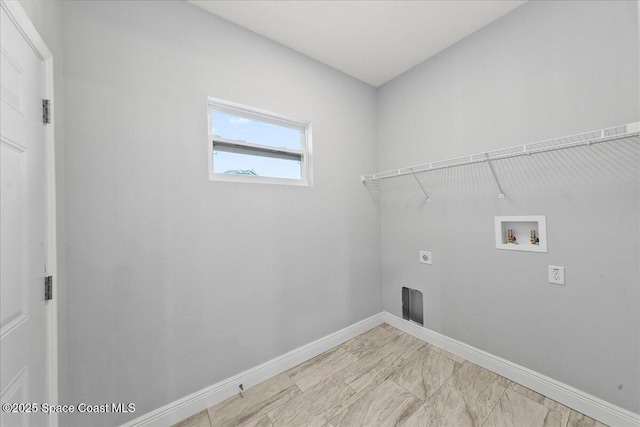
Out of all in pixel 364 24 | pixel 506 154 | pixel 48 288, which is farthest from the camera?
pixel 364 24

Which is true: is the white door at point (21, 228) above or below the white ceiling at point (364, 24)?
below

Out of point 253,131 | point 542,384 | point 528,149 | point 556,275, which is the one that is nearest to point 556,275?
point 556,275

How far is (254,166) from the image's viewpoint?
76.3 inches

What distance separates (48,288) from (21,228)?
12.9 inches

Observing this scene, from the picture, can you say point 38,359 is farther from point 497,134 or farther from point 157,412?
point 497,134

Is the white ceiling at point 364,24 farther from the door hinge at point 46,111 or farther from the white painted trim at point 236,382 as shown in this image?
the white painted trim at point 236,382

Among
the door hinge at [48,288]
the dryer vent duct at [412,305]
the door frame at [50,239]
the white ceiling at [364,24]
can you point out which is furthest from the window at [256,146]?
the dryer vent duct at [412,305]

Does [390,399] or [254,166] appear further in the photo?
[254,166]

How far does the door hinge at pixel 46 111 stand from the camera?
1058mm

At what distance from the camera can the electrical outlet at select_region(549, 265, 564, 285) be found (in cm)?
153

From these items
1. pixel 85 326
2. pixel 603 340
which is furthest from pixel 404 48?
pixel 85 326

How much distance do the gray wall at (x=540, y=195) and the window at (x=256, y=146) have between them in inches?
44.7

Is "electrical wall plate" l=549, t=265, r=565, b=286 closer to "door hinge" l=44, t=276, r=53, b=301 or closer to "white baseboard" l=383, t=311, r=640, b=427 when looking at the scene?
"white baseboard" l=383, t=311, r=640, b=427

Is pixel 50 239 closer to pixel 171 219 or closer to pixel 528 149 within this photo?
pixel 171 219
